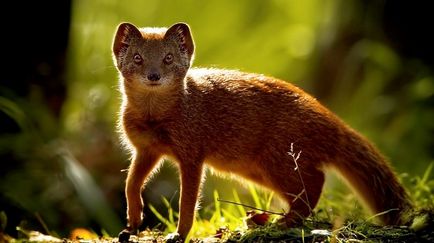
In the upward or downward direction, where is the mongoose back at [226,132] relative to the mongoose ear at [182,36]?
downward

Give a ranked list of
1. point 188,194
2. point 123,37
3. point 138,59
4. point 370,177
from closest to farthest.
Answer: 1. point 188,194
2. point 138,59
3. point 123,37
4. point 370,177

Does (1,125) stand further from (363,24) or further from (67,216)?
(363,24)

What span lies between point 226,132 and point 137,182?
0.62m

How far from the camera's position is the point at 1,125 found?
21.4 ft

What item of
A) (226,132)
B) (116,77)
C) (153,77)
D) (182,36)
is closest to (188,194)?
(226,132)

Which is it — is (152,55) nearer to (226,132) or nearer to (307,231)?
(226,132)

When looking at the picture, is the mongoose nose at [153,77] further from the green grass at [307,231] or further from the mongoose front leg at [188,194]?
the green grass at [307,231]

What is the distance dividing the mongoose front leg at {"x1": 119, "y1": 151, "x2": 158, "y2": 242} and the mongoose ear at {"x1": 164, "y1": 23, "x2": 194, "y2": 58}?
2.20ft

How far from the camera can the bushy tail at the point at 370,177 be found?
4754 millimetres

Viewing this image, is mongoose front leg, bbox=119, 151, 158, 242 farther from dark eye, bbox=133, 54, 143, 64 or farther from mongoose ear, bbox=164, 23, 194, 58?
mongoose ear, bbox=164, 23, 194, 58

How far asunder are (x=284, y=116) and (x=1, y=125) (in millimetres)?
2898

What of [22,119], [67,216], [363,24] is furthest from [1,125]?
[363,24]

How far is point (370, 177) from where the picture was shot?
4.80 metres

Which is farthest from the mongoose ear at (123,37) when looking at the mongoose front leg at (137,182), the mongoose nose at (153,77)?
the mongoose front leg at (137,182)
